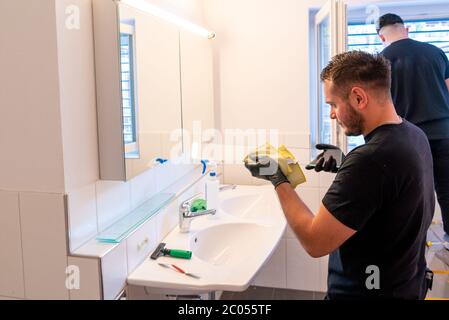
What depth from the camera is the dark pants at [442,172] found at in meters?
1.98

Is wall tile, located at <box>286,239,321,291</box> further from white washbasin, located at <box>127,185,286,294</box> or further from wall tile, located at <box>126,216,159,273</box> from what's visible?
wall tile, located at <box>126,216,159,273</box>

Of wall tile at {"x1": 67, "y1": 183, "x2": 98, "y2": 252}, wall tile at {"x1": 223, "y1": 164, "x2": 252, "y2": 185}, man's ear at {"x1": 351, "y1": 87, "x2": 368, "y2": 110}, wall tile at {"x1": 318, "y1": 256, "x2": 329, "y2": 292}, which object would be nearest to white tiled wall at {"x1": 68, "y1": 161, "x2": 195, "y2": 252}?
wall tile at {"x1": 67, "y1": 183, "x2": 98, "y2": 252}

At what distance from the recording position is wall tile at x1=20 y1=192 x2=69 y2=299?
1.17 metres

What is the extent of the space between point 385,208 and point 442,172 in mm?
1124

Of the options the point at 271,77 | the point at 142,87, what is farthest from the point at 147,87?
the point at 271,77

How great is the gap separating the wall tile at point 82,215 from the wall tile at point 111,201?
0.03 m

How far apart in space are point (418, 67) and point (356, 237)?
4.12 feet

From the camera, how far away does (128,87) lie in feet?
4.66

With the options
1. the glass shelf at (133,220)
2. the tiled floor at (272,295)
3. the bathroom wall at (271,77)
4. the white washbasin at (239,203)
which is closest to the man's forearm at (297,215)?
the glass shelf at (133,220)

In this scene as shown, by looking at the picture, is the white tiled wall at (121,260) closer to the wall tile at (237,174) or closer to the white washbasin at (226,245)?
the white washbasin at (226,245)

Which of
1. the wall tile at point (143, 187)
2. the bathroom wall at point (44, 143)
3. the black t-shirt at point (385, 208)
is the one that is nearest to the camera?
the black t-shirt at point (385, 208)

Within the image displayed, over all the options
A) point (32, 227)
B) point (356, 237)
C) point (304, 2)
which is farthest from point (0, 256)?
point (304, 2)

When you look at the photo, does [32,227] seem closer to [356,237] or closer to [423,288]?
[356,237]

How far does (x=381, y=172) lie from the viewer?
102 cm
